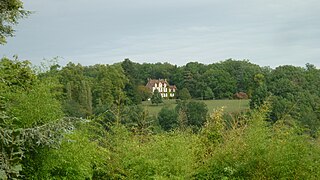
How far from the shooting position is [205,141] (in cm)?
708

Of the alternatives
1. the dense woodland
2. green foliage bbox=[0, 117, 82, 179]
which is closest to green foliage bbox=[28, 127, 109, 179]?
the dense woodland

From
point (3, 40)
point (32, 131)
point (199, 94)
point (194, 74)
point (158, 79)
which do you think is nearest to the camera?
point (32, 131)

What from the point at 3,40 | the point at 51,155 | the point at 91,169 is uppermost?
the point at 3,40

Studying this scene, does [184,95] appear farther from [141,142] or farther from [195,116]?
[141,142]

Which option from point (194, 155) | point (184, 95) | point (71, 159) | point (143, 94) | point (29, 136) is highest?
point (143, 94)

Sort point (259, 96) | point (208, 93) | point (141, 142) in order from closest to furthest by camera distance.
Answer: point (141, 142)
point (259, 96)
point (208, 93)

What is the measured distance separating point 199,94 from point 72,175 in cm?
1993

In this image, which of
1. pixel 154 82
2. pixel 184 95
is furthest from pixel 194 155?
pixel 154 82

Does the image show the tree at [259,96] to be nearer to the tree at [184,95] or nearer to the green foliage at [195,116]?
the green foliage at [195,116]

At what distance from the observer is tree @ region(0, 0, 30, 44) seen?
5.47 m

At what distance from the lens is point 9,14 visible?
229 inches

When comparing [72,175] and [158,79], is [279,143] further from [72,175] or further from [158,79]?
[158,79]

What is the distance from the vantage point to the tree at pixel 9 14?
18.0 ft

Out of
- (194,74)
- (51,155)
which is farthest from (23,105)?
(194,74)
